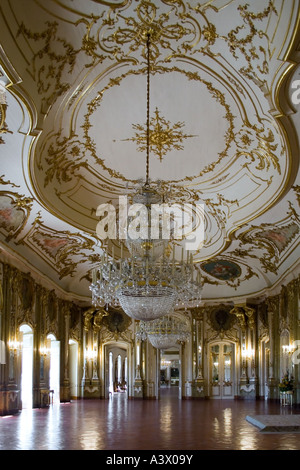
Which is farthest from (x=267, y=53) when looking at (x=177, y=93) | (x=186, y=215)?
(x=186, y=215)

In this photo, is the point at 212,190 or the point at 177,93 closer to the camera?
the point at 177,93

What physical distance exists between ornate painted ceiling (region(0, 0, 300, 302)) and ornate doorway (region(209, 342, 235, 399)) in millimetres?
7774

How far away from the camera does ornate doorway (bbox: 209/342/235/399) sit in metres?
25.7

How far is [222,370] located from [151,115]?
16.4m

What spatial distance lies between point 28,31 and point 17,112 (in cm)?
194

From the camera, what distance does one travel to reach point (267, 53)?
30.6 ft

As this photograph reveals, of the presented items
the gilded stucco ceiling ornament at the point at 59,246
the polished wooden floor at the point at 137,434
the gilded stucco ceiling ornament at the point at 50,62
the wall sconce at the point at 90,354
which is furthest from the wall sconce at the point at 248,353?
the gilded stucco ceiling ornament at the point at 50,62

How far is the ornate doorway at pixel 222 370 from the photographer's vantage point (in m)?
25.7

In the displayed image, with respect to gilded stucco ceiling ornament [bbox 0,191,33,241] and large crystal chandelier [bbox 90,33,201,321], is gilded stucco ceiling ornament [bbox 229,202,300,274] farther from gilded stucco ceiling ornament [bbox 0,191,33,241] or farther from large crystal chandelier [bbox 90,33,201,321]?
gilded stucco ceiling ornament [bbox 0,191,33,241]

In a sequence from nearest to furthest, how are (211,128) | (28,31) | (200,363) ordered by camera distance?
1. (28,31)
2. (211,128)
3. (200,363)

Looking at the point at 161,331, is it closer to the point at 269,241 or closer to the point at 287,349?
the point at 287,349

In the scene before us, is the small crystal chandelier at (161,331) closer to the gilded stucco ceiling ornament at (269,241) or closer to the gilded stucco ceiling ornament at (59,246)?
the gilded stucco ceiling ornament at (59,246)

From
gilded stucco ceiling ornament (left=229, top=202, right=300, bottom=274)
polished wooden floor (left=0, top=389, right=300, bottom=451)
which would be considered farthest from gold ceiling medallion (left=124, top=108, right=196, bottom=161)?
polished wooden floor (left=0, top=389, right=300, bottom=451)
